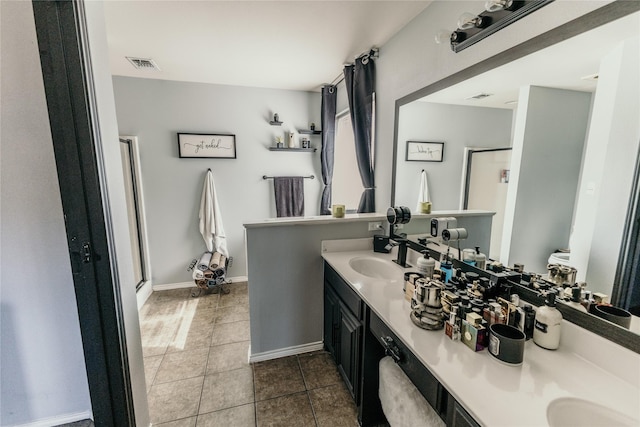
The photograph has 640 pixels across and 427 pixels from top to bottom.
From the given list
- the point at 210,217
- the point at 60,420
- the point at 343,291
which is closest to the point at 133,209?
the point at 210,217

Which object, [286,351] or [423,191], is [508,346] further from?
[286,351]

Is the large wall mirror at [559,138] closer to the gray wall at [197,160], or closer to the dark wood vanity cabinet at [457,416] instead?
the dark wood vanity cabinet at [457,416]

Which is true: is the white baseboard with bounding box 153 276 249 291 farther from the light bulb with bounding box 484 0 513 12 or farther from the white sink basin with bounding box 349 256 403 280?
the light bulb with bounding box 484 0 513 12

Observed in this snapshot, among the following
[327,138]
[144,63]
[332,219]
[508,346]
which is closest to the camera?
[508,346]

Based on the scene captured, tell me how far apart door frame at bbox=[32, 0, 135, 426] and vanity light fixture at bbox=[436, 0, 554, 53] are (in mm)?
1639

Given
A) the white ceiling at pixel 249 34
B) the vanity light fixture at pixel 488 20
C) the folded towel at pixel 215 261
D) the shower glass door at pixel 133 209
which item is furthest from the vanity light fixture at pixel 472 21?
the shower glass door at pixel 133 209

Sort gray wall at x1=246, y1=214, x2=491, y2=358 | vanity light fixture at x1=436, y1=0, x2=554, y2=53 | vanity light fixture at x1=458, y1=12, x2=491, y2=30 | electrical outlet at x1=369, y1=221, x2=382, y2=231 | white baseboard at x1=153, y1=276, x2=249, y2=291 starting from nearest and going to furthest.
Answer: vanity light fixture at x1=436, y1=0, x2=554, y2=53, vanity light fixture at x1=458, y1=12, x2=491, y2=30, gray wall at x1=246, y1=214, x2=491, y2=358, electrical outlet at x1=369, y1=221, x2=382, y2=231, white baseboard at x1=153, y1=276, x2=249, y2=291

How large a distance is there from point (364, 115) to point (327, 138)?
986 mm

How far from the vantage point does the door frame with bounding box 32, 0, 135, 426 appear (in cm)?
95

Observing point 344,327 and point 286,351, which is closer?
point 344,327

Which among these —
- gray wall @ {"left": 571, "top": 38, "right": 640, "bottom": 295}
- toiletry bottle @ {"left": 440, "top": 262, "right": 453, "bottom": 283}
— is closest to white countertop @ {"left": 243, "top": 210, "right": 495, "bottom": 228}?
toiletry bottle @ {"left": 440, "top": 262, "right": 453, "bottom": 283}

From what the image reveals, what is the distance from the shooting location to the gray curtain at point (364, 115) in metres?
2.30

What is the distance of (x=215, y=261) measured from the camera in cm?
315

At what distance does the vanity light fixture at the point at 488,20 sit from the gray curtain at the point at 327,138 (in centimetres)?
187
